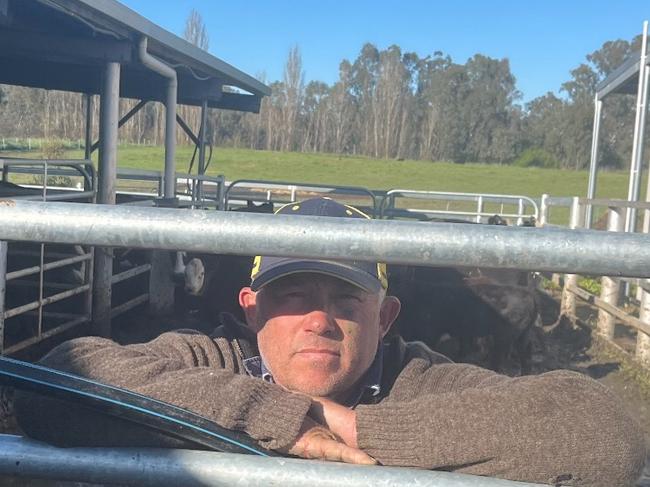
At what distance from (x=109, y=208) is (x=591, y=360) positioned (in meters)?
7.57

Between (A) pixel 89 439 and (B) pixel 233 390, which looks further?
(B) pixel 233 390

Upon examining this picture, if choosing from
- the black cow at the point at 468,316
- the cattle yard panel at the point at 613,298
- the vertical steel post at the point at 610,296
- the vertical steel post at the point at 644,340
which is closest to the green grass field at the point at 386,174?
the cattle yard panel at the point at 613,298

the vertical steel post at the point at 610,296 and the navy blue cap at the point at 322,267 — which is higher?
the navy blue cap at the point at 322,267

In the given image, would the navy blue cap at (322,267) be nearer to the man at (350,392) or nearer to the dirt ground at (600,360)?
the man at (350,392)

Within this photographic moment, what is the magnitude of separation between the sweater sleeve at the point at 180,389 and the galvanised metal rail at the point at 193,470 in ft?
0.41

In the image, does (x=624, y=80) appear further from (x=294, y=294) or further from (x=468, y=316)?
(x=294, y=294)

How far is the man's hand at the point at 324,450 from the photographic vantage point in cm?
149

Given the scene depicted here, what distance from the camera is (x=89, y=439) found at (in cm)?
132

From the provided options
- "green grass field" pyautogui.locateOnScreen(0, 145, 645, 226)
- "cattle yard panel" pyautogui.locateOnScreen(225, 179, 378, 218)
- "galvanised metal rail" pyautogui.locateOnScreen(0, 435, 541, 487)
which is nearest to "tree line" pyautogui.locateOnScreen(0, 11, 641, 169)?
"green grass field" pyautogui.locateOnScreen(0, 145, 645, 226)

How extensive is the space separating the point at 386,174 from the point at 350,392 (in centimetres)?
4274

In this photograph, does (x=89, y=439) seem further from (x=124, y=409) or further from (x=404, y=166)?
(x=404, y=166)

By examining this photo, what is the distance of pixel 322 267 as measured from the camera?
1.76m

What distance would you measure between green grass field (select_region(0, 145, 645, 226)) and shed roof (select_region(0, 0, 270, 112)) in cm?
2353

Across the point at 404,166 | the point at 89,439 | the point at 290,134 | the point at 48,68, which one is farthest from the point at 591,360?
the point at 290,134
